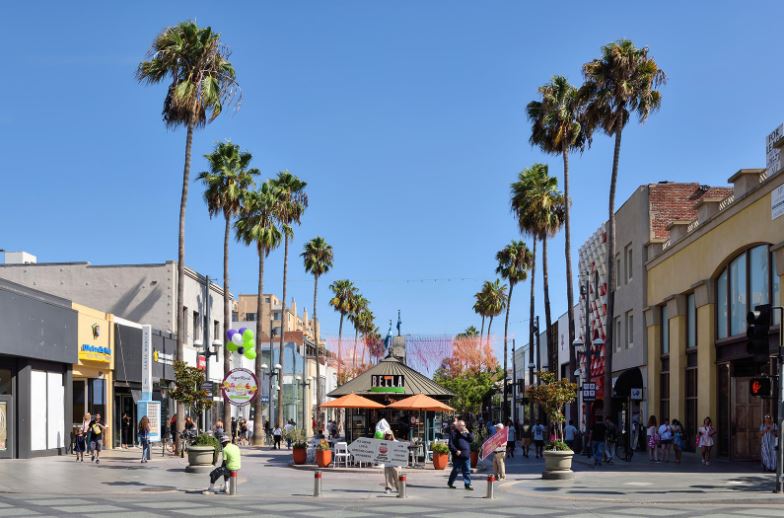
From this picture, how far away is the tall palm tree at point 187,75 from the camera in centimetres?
3756

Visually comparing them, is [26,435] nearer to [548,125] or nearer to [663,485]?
[663,485]

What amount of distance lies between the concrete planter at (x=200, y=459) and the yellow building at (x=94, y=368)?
11.8m

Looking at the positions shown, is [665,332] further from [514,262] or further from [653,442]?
[514,262]

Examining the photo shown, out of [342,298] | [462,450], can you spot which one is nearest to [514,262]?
[342,298]

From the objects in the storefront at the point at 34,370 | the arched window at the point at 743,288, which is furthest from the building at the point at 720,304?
the storefront at the point at 34,370

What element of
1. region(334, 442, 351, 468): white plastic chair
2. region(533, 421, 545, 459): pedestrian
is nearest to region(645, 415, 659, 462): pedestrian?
region(533, 421, 545, 459): pedestrian

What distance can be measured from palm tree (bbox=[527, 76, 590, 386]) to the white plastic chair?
1369 centimetres

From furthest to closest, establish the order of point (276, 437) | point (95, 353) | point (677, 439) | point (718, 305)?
1. point (276, 437)
2. point (95, 353)
3. point (677, 439)
4. point (718, 305)

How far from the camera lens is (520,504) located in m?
21.5

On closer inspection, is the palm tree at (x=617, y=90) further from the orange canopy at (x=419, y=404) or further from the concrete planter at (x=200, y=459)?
the concrete planter at (x=200, y=459)

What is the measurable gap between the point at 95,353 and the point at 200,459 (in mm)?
13218

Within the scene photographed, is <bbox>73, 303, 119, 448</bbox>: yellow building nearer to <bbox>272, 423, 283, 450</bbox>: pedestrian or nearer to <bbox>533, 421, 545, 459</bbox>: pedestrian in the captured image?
<bbox>272, 423, 283, 450</bbox>: pedestrian

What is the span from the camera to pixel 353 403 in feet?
117

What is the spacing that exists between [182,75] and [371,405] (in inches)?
570
